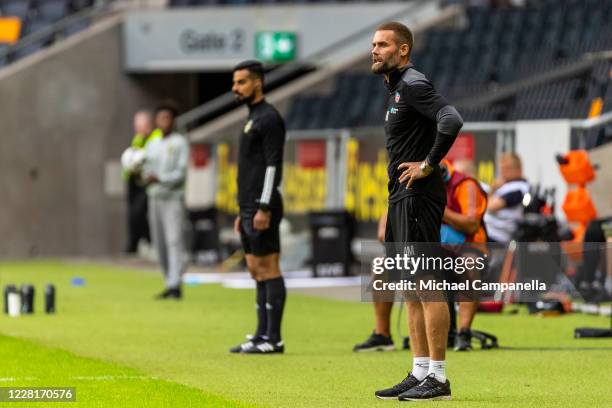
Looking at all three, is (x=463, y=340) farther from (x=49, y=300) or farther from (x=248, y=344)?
(x=49, y=300)

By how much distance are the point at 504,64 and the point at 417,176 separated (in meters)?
16.3

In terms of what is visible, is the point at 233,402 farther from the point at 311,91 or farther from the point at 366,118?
the point at 311,91

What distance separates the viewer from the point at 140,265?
25.5m

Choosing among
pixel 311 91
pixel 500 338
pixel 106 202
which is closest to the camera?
pixel 500 338

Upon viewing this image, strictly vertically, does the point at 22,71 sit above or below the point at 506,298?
above

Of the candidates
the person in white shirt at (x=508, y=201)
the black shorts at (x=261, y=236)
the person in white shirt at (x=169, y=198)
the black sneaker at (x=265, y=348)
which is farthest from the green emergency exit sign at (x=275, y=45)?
the black sneaker at (x=265, y=348)

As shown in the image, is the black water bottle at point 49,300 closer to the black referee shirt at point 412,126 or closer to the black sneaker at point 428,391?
the black referee shirt at point 412,126

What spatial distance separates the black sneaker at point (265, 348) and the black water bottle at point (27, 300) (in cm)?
399

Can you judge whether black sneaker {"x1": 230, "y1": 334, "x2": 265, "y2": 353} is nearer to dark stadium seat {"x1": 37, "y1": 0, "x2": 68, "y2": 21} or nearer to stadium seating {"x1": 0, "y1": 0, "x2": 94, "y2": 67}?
stadium seating {"x1": 0, "y1": 0, "x2": 94, "y2": 67}

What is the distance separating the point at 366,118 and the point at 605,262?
11229 millimetres

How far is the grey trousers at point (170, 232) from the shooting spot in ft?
56.9

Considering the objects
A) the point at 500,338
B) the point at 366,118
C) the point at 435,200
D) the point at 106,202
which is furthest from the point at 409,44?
the point at 106,202

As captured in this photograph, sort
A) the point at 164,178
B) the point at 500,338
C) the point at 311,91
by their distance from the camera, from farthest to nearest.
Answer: the point at 311,91 < the point at 164,178 < the point at 500,338

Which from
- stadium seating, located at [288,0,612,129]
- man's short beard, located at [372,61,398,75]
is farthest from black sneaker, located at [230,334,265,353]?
stadium seating, located at [288,0,612,129]
